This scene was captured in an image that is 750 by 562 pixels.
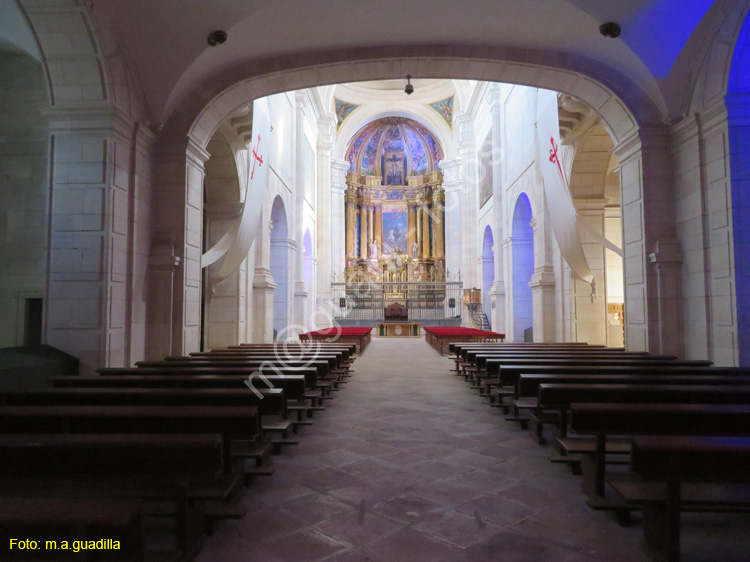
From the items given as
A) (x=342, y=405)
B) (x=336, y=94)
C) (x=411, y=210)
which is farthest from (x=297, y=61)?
(x=411, y=210)

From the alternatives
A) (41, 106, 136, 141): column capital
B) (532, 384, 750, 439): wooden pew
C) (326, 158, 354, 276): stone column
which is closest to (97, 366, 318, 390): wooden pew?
(532, 384, 750, 439): wooden pew

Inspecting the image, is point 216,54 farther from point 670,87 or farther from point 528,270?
point 528,270

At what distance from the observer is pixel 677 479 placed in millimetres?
1682

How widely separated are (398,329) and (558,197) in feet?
36.4

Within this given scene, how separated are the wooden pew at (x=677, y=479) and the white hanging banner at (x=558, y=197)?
569cm

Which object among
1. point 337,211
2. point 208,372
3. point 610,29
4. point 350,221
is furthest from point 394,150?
point 208,372

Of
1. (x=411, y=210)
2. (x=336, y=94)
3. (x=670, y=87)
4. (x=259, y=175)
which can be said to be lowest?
(x=259, y=175)

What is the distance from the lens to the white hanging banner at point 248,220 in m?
7.31

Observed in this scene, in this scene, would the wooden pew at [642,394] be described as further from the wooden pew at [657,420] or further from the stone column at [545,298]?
the stone column at [545,298]

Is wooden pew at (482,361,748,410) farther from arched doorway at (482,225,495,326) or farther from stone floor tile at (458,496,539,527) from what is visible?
arched doorway at (482,225,495,326)

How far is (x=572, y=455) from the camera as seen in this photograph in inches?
123

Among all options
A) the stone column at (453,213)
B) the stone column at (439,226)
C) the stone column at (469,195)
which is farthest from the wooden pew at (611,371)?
the stone column at (439,226)

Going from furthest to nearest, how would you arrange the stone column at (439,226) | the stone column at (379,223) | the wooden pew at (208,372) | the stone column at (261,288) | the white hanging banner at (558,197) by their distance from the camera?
the stone column at (379,223), the stone column at (439,226), the stone column at (261,288), the white hanging banner at (558,197), the wooden pew at (208,372)

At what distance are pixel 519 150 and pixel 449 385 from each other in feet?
26.8
